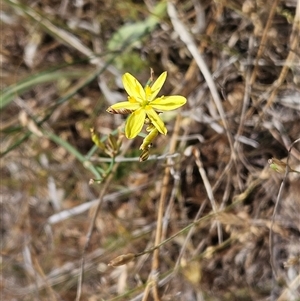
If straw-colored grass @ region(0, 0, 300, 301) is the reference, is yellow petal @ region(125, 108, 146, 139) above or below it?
above

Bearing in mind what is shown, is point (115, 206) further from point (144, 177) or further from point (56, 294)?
point (56, 294)

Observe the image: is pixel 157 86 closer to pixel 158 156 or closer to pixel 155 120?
pixel 155 120

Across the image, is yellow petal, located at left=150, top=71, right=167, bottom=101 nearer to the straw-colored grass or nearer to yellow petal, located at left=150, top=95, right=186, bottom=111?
yellow petal, located at left=150, top=95, right=186, bottom=111

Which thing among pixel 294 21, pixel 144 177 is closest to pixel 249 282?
pixel 144 177

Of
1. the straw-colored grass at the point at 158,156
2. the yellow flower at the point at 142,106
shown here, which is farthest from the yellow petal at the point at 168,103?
the straw-colored grass at the point at 158,156

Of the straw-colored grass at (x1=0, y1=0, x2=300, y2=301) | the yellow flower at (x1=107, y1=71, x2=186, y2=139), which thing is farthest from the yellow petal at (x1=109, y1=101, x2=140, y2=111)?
the straw-colored grass at (x1=0, y1=0, x2=300, y2=301)

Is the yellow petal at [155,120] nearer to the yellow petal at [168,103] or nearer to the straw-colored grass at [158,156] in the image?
the yellow petal at [168,103]

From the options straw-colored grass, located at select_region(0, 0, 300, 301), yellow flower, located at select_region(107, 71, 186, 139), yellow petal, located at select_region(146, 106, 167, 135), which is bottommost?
straw-colored grass, located at select_region(0, 0, 300, 301)

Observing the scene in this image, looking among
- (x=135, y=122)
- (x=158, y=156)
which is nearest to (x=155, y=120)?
(x=135, y=122)
